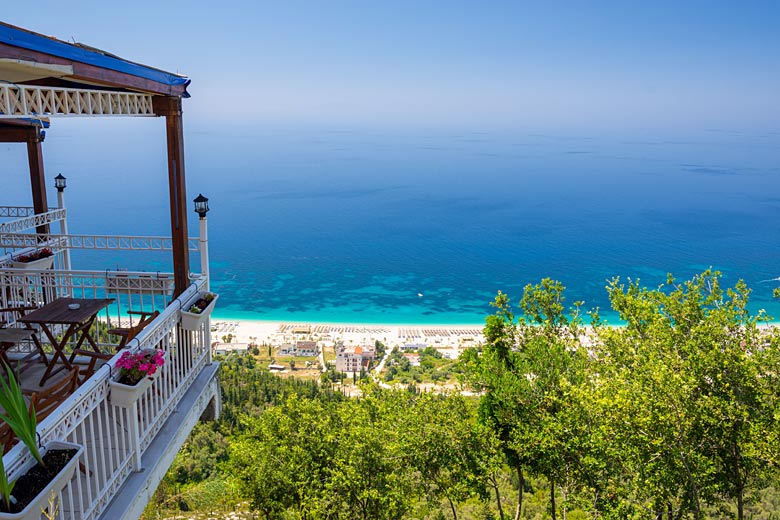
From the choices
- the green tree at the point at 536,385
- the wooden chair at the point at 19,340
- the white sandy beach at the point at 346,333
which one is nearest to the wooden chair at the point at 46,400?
the wooden chair at the point at 19,340

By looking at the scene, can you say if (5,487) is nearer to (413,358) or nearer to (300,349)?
(413,358)

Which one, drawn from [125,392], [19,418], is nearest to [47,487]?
[19,418]

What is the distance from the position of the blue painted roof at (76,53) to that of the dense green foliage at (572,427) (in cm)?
464

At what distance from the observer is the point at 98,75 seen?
13.4 feet

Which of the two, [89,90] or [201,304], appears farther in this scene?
[201,304]

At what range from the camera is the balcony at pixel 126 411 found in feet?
10.3

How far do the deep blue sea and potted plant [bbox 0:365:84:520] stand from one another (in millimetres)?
35044

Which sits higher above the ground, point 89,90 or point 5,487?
point 89,90

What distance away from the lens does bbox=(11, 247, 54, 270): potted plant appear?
6379 mm

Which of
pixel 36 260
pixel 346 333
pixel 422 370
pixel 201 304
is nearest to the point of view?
pixel 201 304

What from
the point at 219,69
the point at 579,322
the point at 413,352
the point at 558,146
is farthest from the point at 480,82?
the point at 579,322

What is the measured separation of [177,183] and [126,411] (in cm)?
218

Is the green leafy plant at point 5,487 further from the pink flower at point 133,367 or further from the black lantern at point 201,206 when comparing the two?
the black lantern at point 201,206

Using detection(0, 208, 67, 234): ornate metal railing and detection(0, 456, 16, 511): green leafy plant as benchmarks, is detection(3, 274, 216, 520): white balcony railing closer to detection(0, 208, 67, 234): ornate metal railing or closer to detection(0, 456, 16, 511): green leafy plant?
detection(0, 456, 16, 511): green leafy plant
